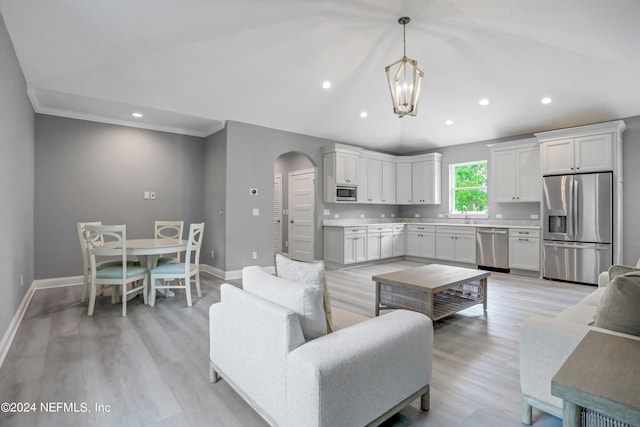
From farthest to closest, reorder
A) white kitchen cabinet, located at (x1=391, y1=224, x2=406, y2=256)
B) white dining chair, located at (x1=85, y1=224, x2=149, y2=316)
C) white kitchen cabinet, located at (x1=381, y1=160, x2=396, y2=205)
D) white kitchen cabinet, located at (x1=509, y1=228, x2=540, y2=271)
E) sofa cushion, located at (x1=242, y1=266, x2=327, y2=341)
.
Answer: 1. white kitchen cabinet, located at (x1=381, y1=160, x2=396, y2=205)
2. white kitchen cabinet, located at (x1=391, y1=224, x2=406, y2=256)
3. white kitchen cabinet, located at (x1=509, y1=228, x2=540, y2=271)
4. white dining chair, located at (x1=85, y1=224, x2=149, y2=316)
5. sofa cushion, located at (x1=242, y1=266, x2=327, y2=341)

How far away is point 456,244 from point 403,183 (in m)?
1.99

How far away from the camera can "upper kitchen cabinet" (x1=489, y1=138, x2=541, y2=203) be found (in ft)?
19.1

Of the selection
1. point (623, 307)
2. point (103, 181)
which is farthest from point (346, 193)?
point (623, 307)

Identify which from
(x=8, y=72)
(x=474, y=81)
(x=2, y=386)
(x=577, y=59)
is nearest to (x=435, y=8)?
(x=474, y=81)

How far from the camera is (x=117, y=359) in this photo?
2547 millimetres

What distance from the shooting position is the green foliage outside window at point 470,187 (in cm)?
689

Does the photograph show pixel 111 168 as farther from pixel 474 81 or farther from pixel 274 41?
pixel 474 81

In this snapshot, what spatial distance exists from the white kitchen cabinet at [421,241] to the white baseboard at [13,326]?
6649mm

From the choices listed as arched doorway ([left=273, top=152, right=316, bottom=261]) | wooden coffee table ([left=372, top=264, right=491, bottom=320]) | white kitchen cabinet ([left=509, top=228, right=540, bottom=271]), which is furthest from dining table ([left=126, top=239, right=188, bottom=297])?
white kitchen cabinet ([left=509, top=228, right=540, bottom=271])

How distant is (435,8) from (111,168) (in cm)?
525

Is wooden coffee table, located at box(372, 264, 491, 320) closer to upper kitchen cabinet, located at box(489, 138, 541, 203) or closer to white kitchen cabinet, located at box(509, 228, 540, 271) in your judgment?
white kitchen cabinet, located at box(509, 228, 540, 271)

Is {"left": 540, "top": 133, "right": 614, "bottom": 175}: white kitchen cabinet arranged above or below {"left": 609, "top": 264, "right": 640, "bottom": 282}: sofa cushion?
above

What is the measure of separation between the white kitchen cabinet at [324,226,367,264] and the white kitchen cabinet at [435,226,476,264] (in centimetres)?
167

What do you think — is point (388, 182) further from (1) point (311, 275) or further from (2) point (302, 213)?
(1) point (311, 275)
